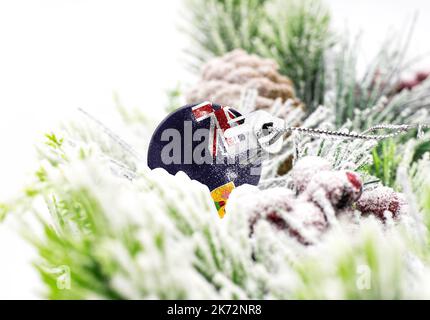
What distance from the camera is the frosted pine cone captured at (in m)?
0.66

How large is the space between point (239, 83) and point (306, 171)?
0.39 m

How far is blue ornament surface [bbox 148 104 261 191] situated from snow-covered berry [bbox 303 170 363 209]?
127 mm

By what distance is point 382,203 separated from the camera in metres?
0.34

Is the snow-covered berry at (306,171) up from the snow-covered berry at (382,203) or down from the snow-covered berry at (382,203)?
up

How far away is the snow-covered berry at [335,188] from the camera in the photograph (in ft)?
0.96

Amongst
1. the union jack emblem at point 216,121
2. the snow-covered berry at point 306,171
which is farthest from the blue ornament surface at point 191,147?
the snow-covered berry at point 306,171

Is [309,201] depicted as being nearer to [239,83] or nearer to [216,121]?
[216,121]

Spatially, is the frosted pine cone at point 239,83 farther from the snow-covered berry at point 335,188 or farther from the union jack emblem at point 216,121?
the snow-covered berry at point 335,188

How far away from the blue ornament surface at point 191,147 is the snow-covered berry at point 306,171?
10cm

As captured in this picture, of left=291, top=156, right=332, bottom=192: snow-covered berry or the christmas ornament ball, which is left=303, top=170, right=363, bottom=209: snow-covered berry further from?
the christmas ornament ball

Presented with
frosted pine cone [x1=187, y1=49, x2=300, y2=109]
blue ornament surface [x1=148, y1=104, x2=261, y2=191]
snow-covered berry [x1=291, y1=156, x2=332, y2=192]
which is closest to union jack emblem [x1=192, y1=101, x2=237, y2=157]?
blue ornament surface [x1=148, y1=104, x2=261, y2=191]

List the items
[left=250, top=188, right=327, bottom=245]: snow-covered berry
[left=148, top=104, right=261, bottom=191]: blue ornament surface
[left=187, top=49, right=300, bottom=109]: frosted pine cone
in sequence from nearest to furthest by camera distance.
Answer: [left=250, top=188, right=327, bottom=245]: snow-covered berry, [left=148, top=104, right=261, bottom=191]: blue ornament surface, [left=187, top=49, right=300, bottom=109]: frosted pine cone
